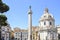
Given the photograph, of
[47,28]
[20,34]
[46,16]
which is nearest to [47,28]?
[47,28]

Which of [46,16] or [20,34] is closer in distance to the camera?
[46,16]

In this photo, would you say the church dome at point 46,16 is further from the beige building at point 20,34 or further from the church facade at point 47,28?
the beige building at point 20,34

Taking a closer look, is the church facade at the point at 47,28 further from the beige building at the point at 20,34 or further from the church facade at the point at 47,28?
the beige building at the point at 20,34

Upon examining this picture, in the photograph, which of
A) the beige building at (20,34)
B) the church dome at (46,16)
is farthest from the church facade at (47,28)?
the beige building at (20,34)

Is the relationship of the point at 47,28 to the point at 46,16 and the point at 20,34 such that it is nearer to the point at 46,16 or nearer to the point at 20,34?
the point at 46,16

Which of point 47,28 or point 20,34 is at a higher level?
point 47,28

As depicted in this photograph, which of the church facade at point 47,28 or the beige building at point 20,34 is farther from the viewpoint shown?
the beige building at point 20,34

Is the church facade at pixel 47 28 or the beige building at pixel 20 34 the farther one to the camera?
the beige building at pixel 20 34

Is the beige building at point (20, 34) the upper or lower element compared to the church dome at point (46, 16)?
lower

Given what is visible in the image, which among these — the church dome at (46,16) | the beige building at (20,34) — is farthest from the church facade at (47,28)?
the beige building at (20,34)

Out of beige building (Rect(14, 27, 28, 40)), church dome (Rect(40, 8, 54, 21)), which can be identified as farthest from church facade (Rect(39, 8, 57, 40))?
beige building (Rect(14, 27, 28, 40))

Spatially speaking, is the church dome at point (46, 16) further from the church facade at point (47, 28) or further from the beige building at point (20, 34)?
the beige building at point (20, 34)

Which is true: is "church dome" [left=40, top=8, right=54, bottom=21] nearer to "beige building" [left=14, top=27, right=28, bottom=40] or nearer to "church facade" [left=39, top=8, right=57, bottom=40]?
"church facade" [left=39, top=8, right=57, bottom=40]

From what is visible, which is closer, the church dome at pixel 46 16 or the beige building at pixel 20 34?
the church dome at pixel 46 16
